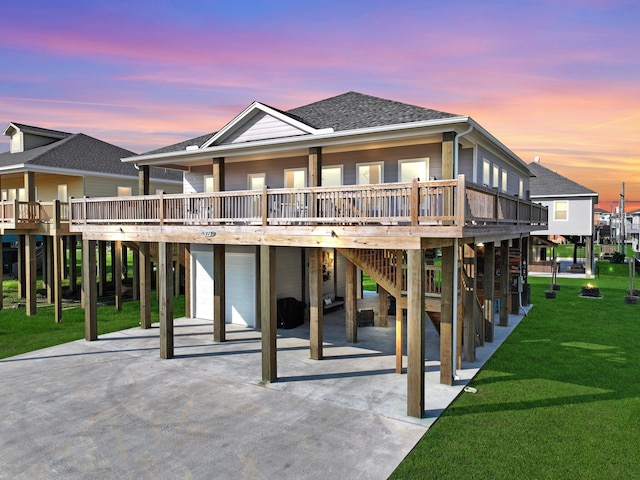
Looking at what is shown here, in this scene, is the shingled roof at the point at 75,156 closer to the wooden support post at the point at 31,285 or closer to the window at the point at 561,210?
the wooden support post at the point at 31,285

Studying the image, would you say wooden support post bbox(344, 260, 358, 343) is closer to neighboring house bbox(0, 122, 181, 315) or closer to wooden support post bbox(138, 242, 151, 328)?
wooden support post bbox(138, 242, 151, 328)

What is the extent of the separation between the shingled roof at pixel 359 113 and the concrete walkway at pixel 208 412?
7.09 metres

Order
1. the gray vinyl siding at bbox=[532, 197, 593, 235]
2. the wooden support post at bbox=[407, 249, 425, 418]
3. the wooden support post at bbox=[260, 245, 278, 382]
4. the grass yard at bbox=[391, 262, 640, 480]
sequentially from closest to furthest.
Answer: the grass yard at bbox=[391, 262, 640, 480]
the wooden support post at bbox=[407, 249, 425, 418]
the wooden support post at bbox=[260, 245, 278, 382]
the gray vinyl siding at bbox=[532, 197, 593, 235]

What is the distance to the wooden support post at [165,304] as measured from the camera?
1274 cm

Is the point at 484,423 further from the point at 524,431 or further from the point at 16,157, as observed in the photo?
the point at 16,157

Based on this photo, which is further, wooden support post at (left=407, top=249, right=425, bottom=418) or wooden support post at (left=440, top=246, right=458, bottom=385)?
wooden support post at (left=440, top=246, right=458, bottom=385)

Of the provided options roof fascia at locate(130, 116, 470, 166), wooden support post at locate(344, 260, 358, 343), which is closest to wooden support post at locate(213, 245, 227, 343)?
roof fascia at locate(130, 116, 470, 166)

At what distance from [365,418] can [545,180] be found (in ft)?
114

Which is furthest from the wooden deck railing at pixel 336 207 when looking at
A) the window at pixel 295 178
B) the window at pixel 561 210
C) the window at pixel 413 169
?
the window at pixel 561 210

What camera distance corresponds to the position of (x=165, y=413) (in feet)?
29.4

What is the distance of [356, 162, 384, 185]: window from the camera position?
1441 centimetres

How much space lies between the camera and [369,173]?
14656 millimetres

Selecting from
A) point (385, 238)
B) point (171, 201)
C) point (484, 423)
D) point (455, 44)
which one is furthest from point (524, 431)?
point (455, 44)

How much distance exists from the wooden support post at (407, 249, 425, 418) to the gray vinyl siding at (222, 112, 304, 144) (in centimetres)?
785
